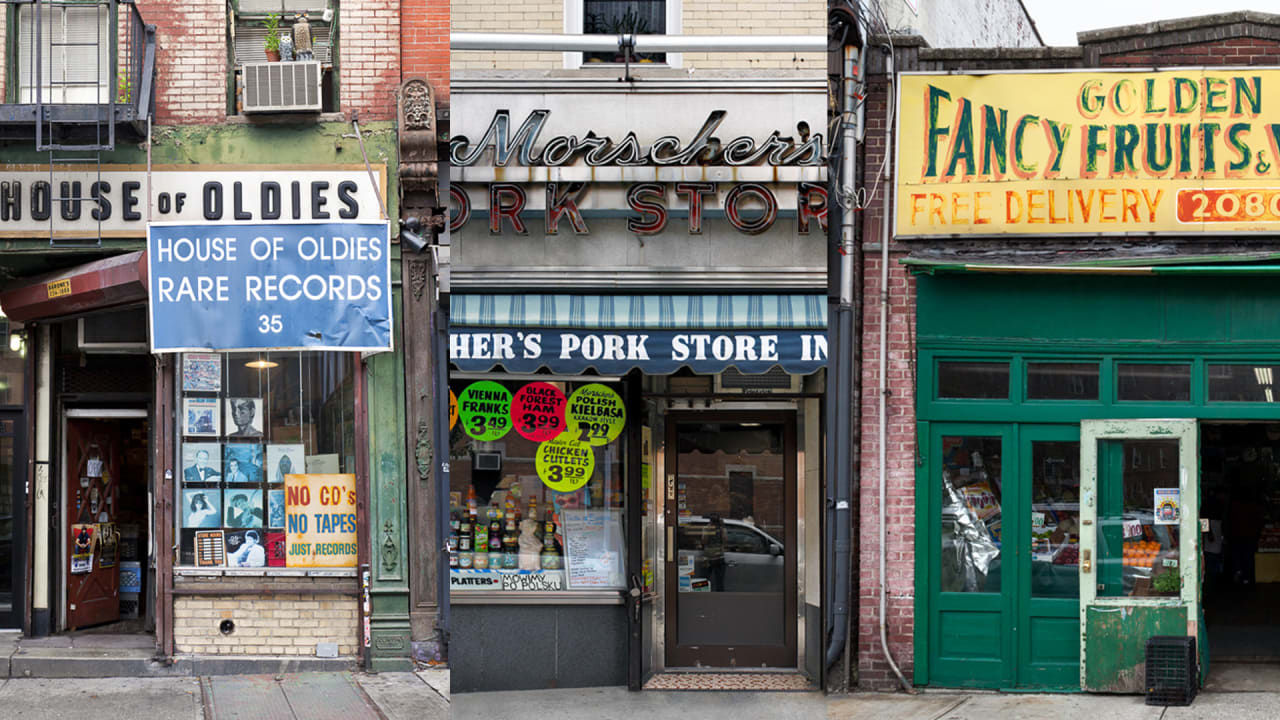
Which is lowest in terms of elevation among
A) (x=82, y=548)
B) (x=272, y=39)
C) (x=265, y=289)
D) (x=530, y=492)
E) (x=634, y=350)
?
(x=82, y=548)

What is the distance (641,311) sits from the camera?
30.2 feet

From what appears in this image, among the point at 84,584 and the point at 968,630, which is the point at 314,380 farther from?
the point at 968,630

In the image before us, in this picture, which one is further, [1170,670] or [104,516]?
[104,516]

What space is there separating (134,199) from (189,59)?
129 cm

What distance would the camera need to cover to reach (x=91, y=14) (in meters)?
10.9

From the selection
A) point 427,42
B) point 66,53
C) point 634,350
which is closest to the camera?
point 634,350

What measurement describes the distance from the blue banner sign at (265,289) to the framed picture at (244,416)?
2.04 feet

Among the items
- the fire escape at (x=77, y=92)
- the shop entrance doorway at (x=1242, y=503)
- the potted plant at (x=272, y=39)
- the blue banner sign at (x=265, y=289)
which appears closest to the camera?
the fire escape at (x=77, y=92)

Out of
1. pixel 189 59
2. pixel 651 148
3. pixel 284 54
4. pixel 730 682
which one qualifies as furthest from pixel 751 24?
pixel 730 682

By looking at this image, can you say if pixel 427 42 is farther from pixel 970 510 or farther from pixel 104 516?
pixel 970 510

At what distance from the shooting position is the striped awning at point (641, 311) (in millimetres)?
9047

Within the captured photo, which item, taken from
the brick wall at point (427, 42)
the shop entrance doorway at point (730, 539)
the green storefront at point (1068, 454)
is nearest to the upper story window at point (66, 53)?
the brick wall at point (427, 42)

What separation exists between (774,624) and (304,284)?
4.73 m

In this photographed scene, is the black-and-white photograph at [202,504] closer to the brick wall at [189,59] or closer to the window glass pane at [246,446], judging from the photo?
the window glass pane at [246,446]
